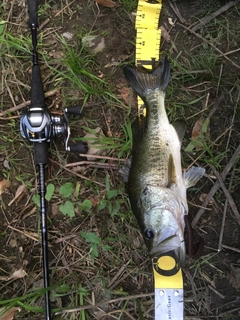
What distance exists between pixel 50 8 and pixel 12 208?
1.75 m

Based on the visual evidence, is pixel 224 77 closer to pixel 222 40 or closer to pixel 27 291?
pixel 222 40

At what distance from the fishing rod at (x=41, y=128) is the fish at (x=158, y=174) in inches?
22.4

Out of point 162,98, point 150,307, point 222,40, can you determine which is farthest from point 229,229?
point 222,40

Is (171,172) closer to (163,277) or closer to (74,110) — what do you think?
(163,277)

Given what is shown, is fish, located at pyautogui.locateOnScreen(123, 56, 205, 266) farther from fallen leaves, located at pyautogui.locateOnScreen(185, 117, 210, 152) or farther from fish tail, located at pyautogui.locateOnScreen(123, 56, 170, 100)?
fallen leaves, located at pyautogui.locateOnScreen(185, 117, 210, 152)

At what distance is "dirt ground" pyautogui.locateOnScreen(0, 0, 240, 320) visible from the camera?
3242 mm

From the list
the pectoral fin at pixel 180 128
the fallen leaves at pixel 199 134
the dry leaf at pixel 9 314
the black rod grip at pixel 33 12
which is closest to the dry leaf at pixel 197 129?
the fallen leaves at pixel 199 134

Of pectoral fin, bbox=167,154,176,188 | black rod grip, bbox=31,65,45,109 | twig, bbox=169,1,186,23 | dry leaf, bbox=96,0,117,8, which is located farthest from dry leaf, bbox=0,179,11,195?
twig, bbox=169,1,186,23

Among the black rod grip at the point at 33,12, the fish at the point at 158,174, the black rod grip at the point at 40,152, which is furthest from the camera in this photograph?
the black rod grip at the point at 33,12

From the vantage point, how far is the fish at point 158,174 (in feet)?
9.00

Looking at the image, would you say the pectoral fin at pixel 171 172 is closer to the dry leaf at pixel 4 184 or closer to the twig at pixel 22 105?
the twig at pixel 22 105

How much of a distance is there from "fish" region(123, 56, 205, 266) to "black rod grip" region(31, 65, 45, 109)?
2.34 ft

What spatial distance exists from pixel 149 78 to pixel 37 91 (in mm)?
894

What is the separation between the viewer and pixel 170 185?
283 centimetres
